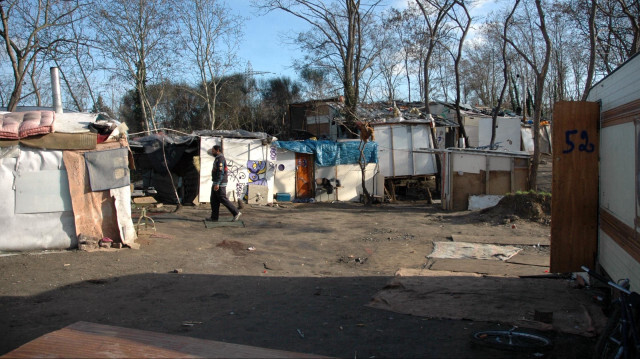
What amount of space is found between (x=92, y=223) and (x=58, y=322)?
3549 mm

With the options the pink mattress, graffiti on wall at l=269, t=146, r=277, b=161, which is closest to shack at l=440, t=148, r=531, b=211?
graffiti on wall at l=269, t=146, r=277, b=161

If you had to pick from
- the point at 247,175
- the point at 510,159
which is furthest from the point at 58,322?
the point at 510,159

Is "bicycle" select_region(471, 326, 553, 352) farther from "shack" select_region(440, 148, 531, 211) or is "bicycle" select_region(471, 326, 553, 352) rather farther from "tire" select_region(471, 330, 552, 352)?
"shack" select_region(440, 148, 531, 211)

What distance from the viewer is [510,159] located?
15.1 meters

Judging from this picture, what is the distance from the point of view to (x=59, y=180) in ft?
25.8

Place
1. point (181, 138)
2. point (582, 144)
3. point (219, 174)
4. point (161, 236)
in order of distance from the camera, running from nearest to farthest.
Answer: point (582, 144) → point (161, 236) → point (219, 174) → point (181, 138)

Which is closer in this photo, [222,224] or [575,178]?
[575,178]

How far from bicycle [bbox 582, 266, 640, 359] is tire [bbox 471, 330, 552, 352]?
0.55m

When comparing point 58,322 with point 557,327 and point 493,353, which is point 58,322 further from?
point 557,327

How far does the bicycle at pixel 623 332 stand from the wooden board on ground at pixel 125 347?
86.8 inches

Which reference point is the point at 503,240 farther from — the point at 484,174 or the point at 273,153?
the point at 273,153

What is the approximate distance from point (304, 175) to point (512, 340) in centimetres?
1522

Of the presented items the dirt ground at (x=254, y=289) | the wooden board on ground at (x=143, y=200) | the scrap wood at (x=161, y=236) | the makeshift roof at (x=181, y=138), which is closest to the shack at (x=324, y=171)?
the makeshift roof at (x=181, y=138)

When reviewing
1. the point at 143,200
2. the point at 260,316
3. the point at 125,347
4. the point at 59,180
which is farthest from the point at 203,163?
the point at 125,347
